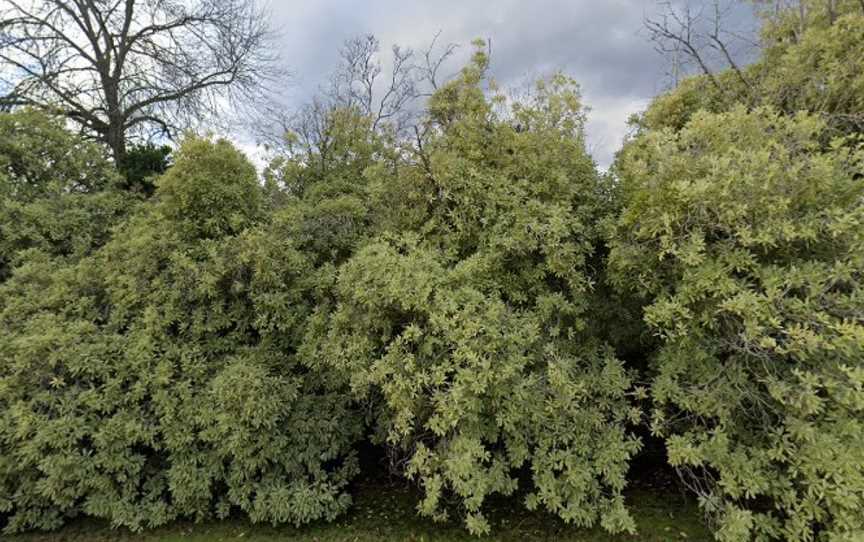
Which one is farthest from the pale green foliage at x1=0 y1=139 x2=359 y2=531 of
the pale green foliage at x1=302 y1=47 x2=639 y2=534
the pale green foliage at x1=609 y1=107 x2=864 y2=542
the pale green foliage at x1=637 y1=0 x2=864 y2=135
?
the pale green foliage at x1=637 y1=0 x2=864 y2=135

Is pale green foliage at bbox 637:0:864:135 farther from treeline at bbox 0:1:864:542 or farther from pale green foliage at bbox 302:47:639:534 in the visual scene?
pale green foliage at bbox 302:47:639:534

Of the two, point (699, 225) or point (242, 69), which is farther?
point (242, 69)

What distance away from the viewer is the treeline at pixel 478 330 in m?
2.78

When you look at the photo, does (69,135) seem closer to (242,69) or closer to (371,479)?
(242,69)

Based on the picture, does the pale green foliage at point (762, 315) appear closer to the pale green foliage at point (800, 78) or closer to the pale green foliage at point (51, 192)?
the pale green foliage at point (800, 78)

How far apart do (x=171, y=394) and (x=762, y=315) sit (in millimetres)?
4429

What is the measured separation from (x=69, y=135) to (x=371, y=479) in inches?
252

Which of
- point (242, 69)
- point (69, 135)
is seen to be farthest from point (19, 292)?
point (242, 69)

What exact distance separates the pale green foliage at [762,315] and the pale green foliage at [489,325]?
20.2 inches

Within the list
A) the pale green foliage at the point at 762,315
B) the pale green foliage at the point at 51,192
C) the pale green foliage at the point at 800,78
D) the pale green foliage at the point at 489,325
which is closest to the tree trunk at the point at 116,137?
the pale green foliage at the point at 51,192

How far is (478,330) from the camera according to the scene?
9.84 feet

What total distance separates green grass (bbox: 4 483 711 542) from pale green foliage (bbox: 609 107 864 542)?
58 cm

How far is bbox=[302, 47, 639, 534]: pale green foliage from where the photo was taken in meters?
3.01

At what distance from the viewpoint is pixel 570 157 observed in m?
4.05
